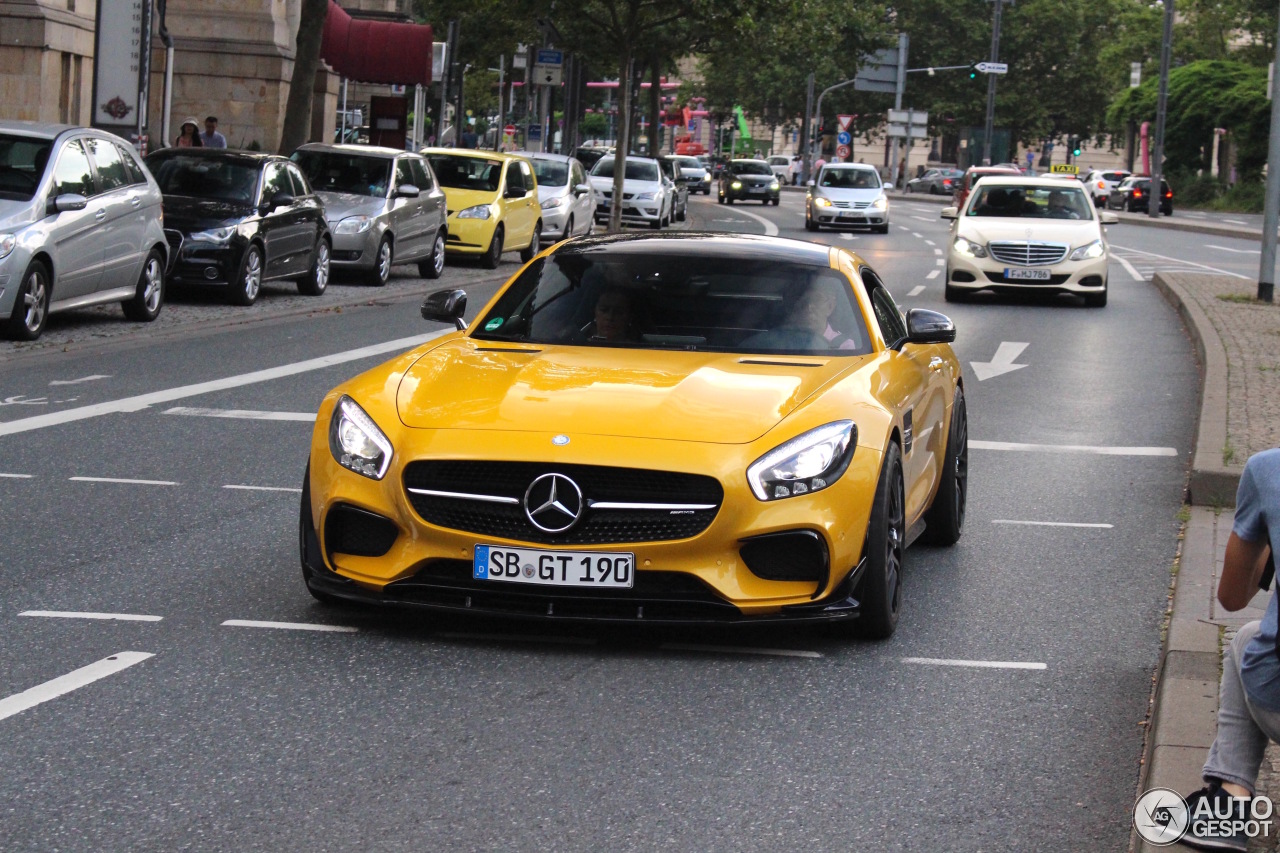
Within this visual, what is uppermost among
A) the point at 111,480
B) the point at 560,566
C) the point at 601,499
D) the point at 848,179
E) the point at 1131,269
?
the point at 848,179

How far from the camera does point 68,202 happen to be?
15359mm

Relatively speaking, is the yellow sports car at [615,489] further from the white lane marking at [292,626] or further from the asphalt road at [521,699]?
the asphalt road at [521,699]

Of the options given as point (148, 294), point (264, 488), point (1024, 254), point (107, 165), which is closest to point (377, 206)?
point (148, 294)

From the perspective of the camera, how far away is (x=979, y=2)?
3939 inches

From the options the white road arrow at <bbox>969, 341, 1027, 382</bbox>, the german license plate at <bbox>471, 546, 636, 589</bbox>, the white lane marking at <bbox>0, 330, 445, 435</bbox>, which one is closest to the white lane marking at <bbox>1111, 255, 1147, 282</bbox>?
the white road arrow at <bbox>969, 341, 1027, 382</bbox>

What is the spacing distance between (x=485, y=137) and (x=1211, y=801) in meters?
100

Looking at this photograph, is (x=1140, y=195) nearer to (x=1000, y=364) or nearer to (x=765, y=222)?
(x=765, y=222)

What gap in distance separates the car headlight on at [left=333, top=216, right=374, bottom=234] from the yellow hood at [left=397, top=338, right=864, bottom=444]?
16556 millimetres

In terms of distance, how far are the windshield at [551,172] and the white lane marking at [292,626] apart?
2735 cm

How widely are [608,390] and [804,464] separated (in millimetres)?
764

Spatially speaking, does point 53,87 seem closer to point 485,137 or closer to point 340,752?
point 340,752

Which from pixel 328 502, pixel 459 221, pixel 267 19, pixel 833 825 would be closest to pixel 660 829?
pixel 833 825

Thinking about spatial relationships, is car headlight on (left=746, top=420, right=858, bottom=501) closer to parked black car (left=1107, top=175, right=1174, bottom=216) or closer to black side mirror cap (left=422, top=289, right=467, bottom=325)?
black side mirror cap (left=422, top=289, right=467, bottom=325)

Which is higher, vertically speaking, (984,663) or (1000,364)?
(1000,364)
